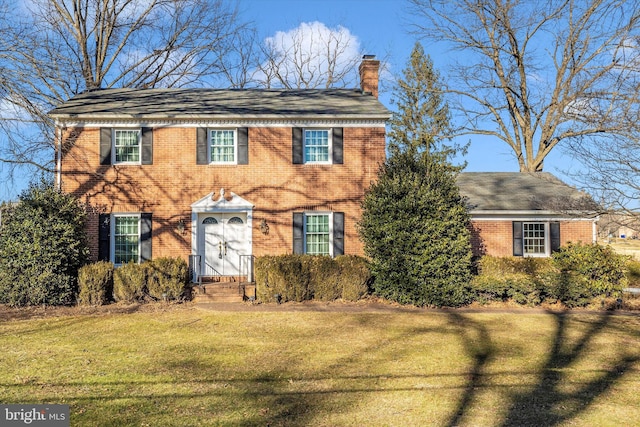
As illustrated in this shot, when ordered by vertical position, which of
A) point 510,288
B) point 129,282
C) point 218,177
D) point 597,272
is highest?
point 218,177

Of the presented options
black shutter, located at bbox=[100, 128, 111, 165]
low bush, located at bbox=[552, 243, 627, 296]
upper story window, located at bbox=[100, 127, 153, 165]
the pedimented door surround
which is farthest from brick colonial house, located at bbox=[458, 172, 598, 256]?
black shutter, located at bbox=[100, 128, 111, 165]

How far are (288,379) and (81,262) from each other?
9.41m

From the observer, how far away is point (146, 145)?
617 inches

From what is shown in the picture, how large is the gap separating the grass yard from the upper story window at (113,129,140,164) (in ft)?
19.3

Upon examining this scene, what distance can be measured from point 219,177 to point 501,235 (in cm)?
1076

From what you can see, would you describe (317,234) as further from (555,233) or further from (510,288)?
(555,233)

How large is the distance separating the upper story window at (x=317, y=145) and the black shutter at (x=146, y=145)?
204 inches

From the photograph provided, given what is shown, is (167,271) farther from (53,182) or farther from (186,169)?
(53,182)

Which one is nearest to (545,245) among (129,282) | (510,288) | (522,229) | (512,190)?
(522,229)

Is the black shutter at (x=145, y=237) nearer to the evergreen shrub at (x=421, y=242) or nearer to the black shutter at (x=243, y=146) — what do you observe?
the black shutter at (x=243, y=146)

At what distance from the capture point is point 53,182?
15.3m

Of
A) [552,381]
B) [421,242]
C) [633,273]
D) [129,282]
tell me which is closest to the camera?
[552,381]

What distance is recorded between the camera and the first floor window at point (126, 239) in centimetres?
1543

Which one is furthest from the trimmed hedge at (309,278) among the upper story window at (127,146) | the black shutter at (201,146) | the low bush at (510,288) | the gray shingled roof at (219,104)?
the upper story window at (127,146)
